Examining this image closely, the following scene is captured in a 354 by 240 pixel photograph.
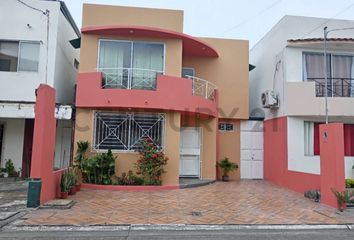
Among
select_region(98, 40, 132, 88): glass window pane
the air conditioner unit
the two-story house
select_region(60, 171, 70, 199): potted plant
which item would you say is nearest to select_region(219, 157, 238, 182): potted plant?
the two-story house

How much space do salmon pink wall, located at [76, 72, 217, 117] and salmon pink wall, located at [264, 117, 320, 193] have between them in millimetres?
4705

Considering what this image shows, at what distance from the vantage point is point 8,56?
13406mm

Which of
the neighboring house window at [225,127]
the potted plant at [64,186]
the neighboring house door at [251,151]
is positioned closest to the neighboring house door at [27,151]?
the potted plant at [64,186]

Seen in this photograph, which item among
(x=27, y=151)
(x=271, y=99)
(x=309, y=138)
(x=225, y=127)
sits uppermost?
(x=271, y=99)

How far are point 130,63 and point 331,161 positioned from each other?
8.35 metres

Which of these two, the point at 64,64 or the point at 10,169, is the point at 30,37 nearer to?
the point at 64,64

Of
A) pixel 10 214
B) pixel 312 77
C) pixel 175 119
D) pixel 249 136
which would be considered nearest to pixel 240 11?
pixel 312 77

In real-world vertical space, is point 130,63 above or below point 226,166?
above

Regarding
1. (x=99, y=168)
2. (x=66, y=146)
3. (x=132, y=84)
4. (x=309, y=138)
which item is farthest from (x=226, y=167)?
(x=66, y=146)

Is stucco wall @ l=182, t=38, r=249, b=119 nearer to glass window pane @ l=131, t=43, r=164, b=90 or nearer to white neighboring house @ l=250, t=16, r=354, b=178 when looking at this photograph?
white neighboring house @ l=250, t=16, r=354, b=178

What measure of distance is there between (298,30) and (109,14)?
871 cm

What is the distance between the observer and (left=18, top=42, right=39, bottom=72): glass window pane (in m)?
13.4

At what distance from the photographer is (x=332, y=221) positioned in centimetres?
779

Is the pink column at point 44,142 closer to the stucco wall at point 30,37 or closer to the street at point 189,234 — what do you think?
the street at point 189,234
